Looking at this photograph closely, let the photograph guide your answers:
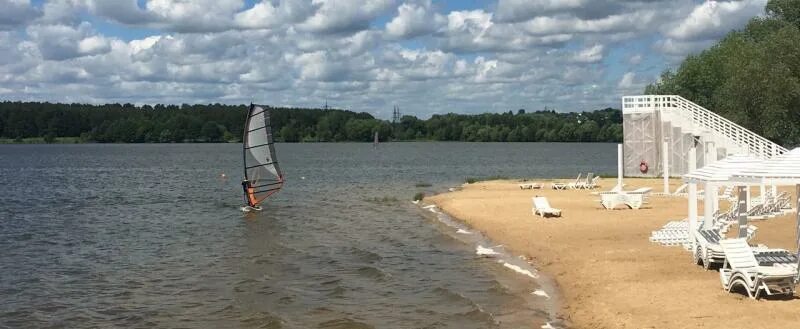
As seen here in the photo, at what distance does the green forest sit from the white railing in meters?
2.99

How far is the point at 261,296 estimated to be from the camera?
1636cm

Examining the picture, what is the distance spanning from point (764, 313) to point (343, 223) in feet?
63.5

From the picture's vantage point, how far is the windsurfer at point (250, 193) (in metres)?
35.5

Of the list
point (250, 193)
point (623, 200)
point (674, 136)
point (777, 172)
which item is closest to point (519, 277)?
point (777, 172)

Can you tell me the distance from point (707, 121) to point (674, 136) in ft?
8.90

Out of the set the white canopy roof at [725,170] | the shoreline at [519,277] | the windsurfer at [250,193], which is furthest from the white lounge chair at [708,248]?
the windsurfer at [250,193]

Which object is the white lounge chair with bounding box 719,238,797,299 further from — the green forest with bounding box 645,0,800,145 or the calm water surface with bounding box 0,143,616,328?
the green forest with bounding box 645,0,800,145

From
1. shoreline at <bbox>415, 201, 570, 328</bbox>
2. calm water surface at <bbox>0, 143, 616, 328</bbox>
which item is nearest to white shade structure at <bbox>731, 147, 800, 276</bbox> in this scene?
shoreline at <bbox>415, 201, 570, 328</bbox>

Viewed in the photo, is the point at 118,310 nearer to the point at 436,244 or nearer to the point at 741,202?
the point at 436,244

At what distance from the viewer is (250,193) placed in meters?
35.8

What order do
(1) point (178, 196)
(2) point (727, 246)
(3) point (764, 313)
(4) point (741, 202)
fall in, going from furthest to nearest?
(1) point (178, 196)
(4) point (741, 202)
(2) point (727, 246)
(3) point (764, 313)

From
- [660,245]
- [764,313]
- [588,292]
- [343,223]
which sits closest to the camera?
[764,313]

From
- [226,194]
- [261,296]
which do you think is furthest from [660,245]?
[226,194]

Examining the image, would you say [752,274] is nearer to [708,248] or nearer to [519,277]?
[708,248]
